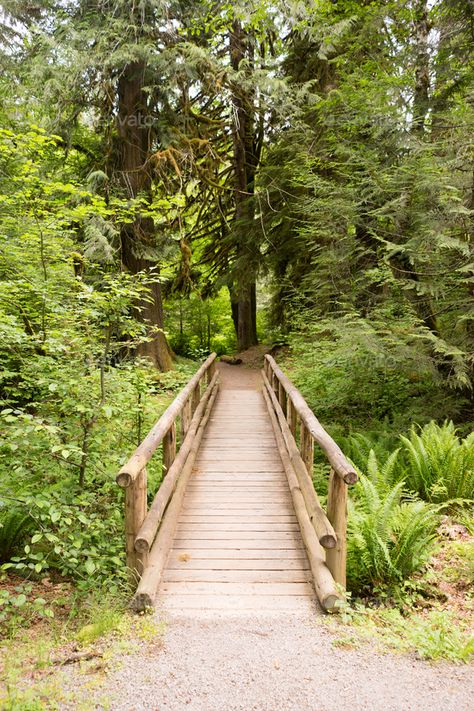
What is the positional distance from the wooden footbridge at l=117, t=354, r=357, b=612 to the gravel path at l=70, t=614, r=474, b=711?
1.39 feet

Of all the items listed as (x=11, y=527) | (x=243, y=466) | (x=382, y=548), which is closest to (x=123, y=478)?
(x=11, y=527)

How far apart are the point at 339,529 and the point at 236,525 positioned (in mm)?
1459

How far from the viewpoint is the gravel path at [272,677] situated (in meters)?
2.52

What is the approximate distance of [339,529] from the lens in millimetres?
3633

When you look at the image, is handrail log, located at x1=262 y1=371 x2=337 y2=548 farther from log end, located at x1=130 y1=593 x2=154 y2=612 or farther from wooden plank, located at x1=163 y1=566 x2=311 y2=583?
log end, located at x1=130 y1=593 x2=154 y2=612

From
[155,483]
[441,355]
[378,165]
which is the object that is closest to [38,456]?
[155,483]

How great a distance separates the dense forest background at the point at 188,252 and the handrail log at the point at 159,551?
42 centimetres

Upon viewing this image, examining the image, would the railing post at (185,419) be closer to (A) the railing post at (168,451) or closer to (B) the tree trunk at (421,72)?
(A) the railing post at (168,451)

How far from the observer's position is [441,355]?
23.2 feet

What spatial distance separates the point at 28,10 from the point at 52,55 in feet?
7.27

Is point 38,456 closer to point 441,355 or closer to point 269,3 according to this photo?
A: point 441,355

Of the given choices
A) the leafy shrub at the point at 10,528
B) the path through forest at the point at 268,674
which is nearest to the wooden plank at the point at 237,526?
the path through forest at the point at 268,674

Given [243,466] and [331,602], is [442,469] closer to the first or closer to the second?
[243,466]

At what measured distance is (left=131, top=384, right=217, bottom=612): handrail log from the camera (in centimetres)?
337
